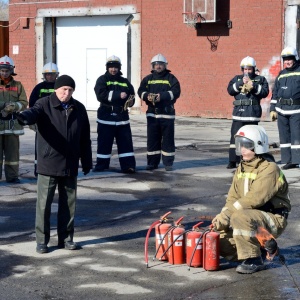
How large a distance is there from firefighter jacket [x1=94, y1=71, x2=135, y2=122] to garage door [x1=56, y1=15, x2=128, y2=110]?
12.2 metres

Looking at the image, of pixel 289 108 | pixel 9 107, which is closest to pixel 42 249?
pixel 9 107

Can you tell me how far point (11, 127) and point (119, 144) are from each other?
2064 millimetres

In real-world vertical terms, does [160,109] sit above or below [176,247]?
above

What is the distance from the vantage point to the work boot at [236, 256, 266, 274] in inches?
285

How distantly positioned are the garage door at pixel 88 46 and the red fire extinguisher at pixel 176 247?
18278mm

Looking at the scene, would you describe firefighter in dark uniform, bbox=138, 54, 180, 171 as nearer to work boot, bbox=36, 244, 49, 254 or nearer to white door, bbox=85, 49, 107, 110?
work boot, bbox=36, 244, 49, 254

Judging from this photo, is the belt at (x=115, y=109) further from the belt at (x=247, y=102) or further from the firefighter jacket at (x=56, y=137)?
the firefighter jacket at (x=56, y=137)

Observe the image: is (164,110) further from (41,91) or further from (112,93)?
(41,91)

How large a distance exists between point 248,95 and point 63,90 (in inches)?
242

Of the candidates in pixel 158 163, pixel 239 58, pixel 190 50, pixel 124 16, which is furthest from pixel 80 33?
pixel 158 163

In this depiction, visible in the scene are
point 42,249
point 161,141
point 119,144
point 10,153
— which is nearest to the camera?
point 42,249

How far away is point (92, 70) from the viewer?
2647 cm

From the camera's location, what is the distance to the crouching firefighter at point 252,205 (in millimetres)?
7270

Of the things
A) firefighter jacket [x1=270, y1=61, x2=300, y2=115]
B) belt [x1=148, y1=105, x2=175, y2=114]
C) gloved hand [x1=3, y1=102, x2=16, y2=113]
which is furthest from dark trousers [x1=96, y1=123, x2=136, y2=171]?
firefighter jacket [x1=270, y1=61, x2=300, y2=115]
